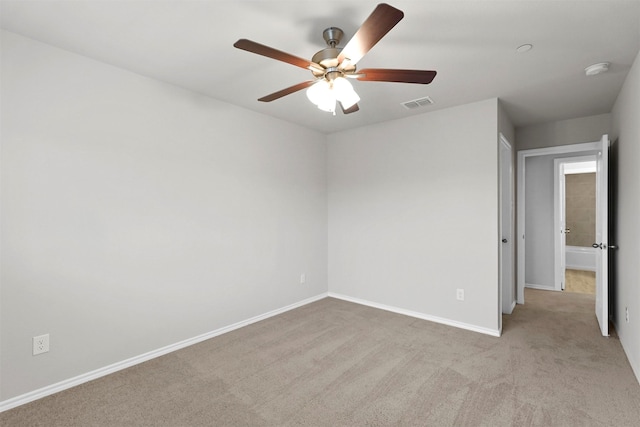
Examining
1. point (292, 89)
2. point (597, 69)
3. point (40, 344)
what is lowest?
point (40, 344)

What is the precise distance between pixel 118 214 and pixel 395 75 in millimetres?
2352

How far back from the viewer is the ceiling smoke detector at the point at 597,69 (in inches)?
97.0

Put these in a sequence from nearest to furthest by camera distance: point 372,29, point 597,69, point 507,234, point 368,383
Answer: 1. point 372,29
2. point 368,383
3. point 597,69
4. point 507,234

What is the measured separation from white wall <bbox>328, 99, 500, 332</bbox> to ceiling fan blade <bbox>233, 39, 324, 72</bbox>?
2.19 metres

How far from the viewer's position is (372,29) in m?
1.47

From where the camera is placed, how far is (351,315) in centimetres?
384

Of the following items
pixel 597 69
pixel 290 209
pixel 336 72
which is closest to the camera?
pixel 336 72

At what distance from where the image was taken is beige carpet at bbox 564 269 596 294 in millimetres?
5145

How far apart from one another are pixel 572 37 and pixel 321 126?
276 cm

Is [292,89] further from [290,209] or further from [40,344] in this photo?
[40,344]

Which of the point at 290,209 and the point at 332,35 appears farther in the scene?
the point at 290,209

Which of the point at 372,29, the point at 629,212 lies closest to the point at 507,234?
the point at 629,212

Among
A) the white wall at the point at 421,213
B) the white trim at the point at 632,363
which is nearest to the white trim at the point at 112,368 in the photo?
the white wall at the point at 421,213

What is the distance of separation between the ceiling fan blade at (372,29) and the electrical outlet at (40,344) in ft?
8.92
